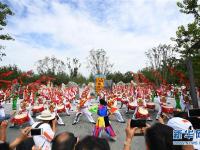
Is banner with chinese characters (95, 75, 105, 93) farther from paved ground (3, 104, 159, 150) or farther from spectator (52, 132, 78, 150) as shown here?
spectator (52, 132, 78, 150)

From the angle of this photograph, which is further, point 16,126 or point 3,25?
point 3,25

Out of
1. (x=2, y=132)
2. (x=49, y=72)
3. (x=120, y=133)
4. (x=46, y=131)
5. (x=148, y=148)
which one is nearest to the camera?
(x=148, y=148)

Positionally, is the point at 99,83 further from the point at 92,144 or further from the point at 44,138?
the point at 92,144

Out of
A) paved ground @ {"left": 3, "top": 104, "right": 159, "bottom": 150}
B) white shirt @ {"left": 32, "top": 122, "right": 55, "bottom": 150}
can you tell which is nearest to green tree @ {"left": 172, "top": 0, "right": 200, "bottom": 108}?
paved ground @ {"left": 3, "top": 104, "right": 159, "bottom": 150}

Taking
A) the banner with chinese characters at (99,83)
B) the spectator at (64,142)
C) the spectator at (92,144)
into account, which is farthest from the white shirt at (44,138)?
the banner with chinese characters at (99,83)

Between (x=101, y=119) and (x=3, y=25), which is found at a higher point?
(x=3, y=25)

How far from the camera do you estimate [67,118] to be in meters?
15.9

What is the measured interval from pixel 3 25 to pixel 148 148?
14.4 m

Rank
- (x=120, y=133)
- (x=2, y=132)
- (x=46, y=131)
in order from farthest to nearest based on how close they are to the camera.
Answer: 1. (x=120, y=133)
2. (x=46, y=131)
3. (x=2, y=132)

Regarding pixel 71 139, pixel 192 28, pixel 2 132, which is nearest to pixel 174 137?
pixel 71 139

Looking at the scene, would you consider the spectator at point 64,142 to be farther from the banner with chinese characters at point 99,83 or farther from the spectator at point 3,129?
the banner with chinese characters at point 99,83

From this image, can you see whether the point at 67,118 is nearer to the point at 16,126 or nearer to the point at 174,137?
the point at 16,126

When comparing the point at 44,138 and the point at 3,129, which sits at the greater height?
the point at 3,129

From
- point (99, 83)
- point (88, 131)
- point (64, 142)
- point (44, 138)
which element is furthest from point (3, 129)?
point (99, 83)
